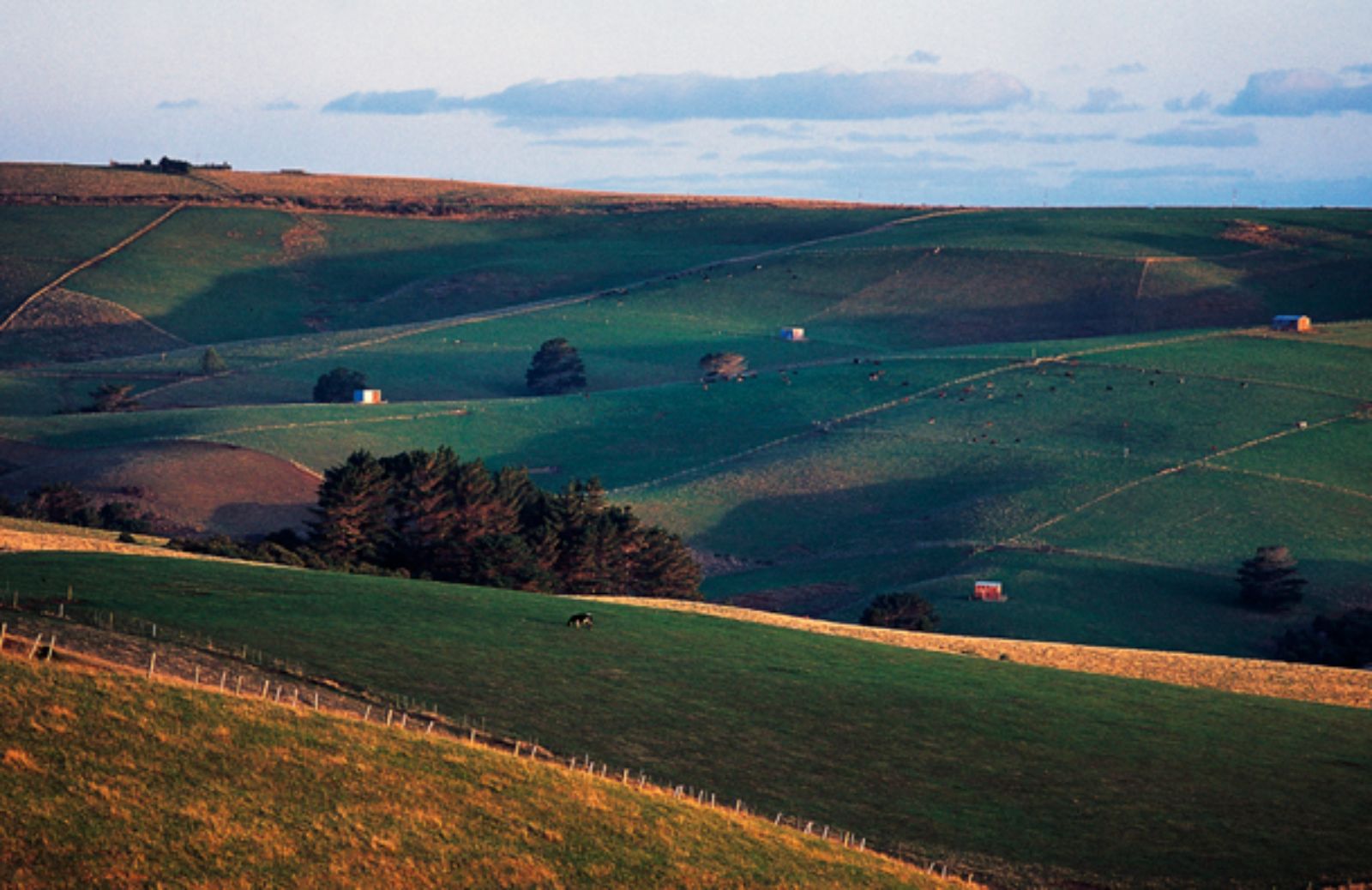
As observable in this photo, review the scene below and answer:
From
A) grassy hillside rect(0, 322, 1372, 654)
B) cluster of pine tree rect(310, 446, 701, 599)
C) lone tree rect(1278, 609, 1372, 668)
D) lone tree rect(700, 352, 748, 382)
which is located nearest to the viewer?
cluster of pine tree rect(310, 446, 701, 599)

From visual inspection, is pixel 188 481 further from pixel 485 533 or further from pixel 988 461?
pixel 988 461

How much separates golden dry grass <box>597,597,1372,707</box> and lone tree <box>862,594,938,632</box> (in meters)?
8.82

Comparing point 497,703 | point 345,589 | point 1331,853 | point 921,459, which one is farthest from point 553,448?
point 1331,853

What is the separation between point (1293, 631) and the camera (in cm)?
8956

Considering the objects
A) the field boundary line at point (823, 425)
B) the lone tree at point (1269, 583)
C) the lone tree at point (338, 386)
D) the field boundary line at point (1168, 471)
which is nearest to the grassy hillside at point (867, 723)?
the lone tree at point (1269, 583)

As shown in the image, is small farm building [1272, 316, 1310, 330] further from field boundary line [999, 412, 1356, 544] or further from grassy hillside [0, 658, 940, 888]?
grassy hillside [0, 658, 940, 888]

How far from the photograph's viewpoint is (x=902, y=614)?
3462 inches

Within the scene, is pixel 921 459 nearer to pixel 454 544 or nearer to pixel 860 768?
pixel 454 544

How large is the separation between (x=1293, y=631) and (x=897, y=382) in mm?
62928

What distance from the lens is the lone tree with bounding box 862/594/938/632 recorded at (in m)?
86.6

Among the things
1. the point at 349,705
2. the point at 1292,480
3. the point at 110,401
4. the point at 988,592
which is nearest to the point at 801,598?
the point at 988,592

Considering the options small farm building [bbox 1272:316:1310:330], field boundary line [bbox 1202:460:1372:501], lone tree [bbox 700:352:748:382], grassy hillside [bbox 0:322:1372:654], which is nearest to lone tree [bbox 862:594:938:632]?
grassy hillside [bbox 0:322:1372:654]

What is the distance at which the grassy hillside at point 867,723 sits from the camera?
4122cm

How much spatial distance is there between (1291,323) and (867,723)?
5095 inches
